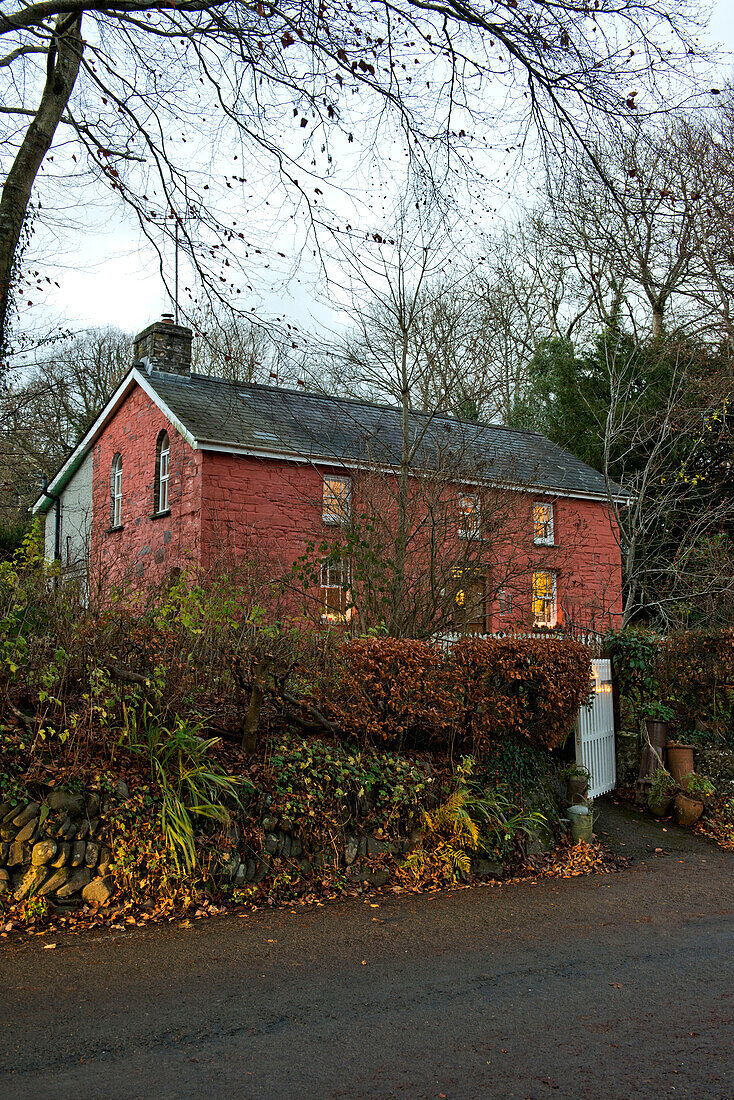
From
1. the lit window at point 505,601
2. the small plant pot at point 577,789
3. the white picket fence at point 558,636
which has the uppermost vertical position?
the lit window at point 505,601

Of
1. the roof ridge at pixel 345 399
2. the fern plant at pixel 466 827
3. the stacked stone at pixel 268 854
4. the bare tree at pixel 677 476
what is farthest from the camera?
the bare tree at pixel 677 476

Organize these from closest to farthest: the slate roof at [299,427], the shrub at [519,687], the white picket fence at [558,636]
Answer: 1. the shrub at [519,687]
2. the white picket fence at [558,636]
3. the slate roof at [299,427]

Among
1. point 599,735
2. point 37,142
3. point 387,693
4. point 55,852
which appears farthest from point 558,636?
point 37,142

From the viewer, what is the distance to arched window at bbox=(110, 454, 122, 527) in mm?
20031

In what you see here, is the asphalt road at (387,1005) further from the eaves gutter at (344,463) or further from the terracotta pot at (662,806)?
the eaves gutter at (344,463)

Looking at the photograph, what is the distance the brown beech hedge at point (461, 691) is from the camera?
290 inches

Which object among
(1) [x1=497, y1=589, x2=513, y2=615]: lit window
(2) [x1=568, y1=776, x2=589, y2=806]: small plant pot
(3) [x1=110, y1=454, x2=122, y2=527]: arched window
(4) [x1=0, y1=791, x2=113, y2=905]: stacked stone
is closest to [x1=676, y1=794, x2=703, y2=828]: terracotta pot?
(2) [x1=568, y1=776, x2=589, y2=806]: small plant pot

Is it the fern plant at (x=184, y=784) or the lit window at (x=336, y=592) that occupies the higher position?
the lit window at (x=336, y=592)

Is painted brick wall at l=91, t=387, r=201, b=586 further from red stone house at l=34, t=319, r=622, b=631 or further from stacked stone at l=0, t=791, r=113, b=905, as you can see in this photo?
stacked stone at l=0, t=791, r=113, b=905

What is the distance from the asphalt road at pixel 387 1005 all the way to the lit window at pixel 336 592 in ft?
12.4

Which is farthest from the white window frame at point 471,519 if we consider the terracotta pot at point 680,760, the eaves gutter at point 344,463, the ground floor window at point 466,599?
the terracotta pot at point 680,760

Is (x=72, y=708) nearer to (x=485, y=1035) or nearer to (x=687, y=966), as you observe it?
(x=485, y=1035)

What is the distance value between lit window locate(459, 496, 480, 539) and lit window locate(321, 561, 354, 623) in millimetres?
1453

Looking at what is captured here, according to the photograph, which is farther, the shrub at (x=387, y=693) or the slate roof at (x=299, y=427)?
the slate roof at (x=299, y=427)
